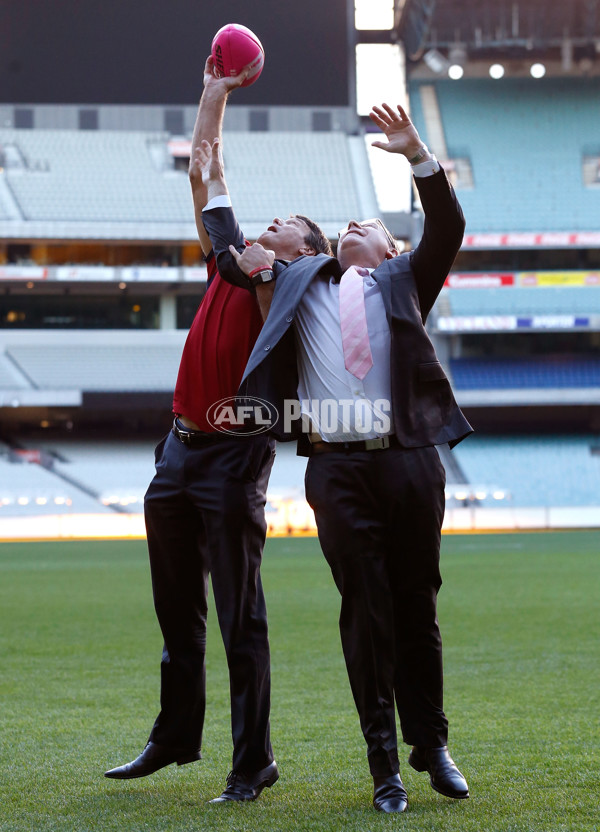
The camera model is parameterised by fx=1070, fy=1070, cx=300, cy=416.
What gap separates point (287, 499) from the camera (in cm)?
2609

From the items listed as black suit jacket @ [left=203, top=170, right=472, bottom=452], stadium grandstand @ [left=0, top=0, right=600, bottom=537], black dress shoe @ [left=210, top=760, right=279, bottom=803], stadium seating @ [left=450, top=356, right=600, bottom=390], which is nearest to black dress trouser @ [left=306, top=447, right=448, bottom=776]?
black suit jacket @ [left=203, top=170, right=472, bottom=452]

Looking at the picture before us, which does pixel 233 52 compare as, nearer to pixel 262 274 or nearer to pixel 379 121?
pixel 379 121

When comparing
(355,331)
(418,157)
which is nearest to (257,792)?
(355,331)

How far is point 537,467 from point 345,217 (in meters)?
10.5

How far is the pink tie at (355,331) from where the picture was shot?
3371mm

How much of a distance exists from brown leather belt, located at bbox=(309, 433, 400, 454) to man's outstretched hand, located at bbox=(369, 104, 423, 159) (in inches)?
34.8

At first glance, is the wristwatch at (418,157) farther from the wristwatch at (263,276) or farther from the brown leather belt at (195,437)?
the brown leather belt at (195,437)

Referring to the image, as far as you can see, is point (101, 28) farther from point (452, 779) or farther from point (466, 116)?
point (452, 779)

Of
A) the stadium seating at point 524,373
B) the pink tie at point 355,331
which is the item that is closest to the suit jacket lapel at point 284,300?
the pink tie at point 355,331

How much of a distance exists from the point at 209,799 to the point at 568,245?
1286 inches

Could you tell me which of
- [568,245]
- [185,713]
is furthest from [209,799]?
[568,245]

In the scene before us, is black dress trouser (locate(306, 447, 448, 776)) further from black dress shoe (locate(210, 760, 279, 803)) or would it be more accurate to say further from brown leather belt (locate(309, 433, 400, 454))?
black dress shoe (locate(210, 760, 279, 803))

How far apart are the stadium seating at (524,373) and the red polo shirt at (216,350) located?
30.3 metres

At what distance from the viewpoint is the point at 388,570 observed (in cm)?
337
